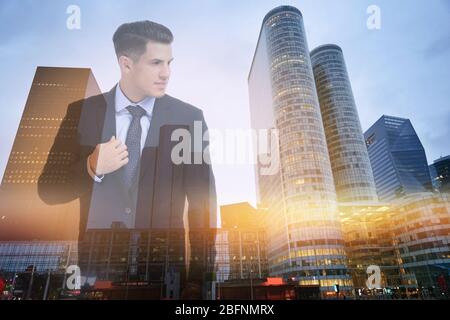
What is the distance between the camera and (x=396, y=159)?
552 feet

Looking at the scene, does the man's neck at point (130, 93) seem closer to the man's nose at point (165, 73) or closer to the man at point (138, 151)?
the man at point (138, 151)

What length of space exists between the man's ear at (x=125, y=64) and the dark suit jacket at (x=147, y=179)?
55.5 inches

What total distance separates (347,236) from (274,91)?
5759 cm

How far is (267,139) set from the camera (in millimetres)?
81938

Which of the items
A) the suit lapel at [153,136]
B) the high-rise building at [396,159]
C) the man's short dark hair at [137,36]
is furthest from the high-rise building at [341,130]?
the man's short dark hair at [137,36]

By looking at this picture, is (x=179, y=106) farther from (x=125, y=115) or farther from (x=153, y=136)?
(x=125, y=115)

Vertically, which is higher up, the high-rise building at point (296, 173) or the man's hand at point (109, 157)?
the high-rise building at point (296, 173)

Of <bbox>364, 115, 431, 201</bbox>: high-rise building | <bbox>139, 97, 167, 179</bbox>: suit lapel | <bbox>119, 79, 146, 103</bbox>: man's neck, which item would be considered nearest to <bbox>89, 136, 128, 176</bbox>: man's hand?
<bbox>139, 97, 167, 179</bbox>: suit lapel

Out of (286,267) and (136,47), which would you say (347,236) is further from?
(136,47)

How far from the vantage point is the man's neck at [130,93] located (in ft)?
31.3

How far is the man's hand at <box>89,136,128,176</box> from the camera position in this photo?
823cm

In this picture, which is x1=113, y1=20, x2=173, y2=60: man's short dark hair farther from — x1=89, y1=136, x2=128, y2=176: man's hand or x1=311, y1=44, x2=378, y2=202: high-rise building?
x1=311, y1=44, x2=378, y2=202: high-rise building

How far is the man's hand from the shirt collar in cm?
181

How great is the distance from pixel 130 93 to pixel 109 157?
108 inches
